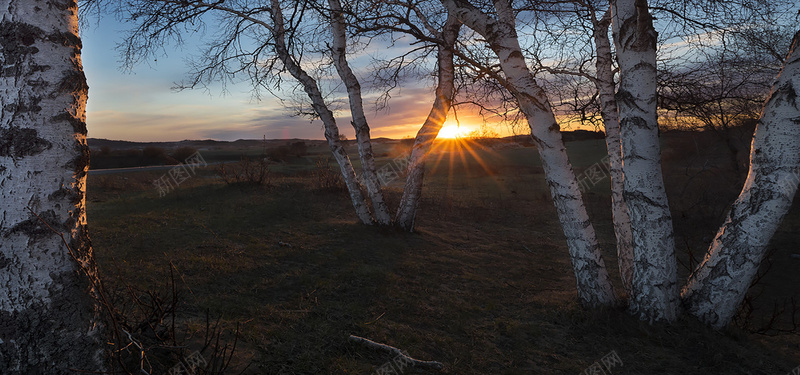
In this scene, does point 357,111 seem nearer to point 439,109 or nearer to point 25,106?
point 439,109

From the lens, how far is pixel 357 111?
27.6ft

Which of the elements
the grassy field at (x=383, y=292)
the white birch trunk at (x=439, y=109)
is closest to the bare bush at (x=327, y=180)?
the grassy field at (x=383, y=292)

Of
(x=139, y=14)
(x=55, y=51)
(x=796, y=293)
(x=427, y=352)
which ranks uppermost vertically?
(x=139, y=14)

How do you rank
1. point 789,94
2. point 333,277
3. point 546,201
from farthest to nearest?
point 546,201
point 333,277
point 789,94

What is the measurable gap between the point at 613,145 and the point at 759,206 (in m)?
2.15

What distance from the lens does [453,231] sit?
1009cm

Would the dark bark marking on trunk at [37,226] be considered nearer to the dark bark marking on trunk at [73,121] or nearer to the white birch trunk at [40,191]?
the white birch trunk at [40,191]

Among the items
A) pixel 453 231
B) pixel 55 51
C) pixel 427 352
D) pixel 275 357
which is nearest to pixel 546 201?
pixel 453 231

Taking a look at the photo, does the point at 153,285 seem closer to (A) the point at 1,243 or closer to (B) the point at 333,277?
(B) the point at 333,277

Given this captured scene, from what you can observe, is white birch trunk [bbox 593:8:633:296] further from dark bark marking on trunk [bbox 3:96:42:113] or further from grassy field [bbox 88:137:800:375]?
dark bark marking on trunk [bbox 3:96:42:113]

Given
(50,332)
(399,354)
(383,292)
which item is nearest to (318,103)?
(383,292)

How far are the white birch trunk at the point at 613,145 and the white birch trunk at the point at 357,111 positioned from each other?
4.40 m

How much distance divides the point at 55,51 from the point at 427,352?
11.5ft

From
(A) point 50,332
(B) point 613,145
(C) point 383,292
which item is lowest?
(C) point 383,292
